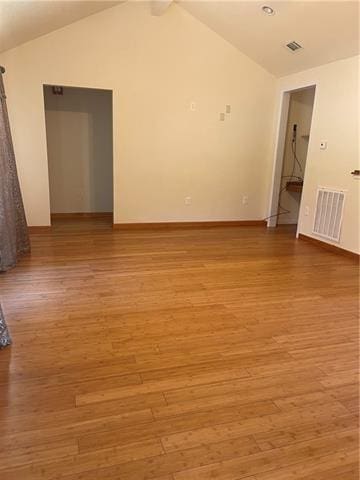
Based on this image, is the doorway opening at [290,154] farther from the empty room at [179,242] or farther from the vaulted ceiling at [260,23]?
the vaulted ceiling at [260,23]

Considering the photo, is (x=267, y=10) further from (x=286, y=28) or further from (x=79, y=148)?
(x=79, y=148)

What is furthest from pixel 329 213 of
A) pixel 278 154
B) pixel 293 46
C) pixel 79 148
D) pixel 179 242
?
pixel 79 148

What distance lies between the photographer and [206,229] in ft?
17.1

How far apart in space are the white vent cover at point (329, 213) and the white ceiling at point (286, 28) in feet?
5.21

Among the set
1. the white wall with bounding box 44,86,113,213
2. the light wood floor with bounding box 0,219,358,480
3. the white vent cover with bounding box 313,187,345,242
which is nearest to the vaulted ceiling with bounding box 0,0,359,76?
the white wall with bounding box 44,86,113,213

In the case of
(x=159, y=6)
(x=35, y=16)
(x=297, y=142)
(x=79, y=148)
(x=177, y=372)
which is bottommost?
(x=177, y=372)

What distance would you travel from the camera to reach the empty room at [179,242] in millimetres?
1405

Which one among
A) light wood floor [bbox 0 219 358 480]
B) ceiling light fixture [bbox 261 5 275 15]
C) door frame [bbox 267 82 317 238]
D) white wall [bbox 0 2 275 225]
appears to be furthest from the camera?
door frame [bbox 267 82 317 238]

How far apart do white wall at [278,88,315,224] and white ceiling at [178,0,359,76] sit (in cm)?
65

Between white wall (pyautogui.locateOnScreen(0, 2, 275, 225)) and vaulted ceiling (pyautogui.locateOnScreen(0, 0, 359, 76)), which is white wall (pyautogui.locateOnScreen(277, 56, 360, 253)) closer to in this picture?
vaulted ceiling (pyautogui.locateOnScreen(0, 0, 359, 76))

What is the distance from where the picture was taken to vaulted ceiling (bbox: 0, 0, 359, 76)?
3182mm

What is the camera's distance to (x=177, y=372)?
1792 millimetres

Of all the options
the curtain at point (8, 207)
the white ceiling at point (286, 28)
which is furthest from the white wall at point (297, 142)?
the curtain at point (8, 207)

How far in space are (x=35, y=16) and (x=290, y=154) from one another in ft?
13.3
